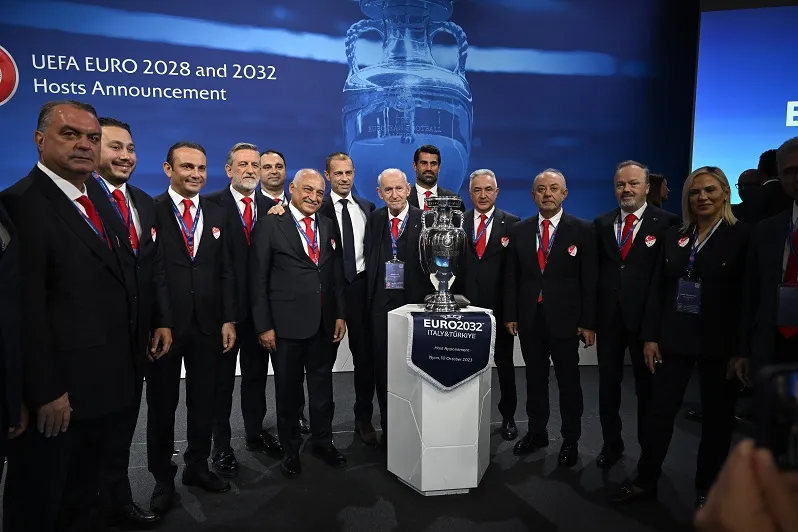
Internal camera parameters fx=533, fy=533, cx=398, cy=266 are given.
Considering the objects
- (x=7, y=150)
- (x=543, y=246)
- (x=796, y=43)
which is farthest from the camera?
(x=796, y=43)

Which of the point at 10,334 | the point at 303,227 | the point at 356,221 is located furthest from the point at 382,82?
the point at 10,334

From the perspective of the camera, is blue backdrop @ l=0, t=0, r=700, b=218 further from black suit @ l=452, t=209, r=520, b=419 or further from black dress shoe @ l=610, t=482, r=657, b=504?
black dress shoe @ l=610, t=482, r=657, b=504

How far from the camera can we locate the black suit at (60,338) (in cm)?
162

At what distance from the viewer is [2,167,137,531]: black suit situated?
1622mm

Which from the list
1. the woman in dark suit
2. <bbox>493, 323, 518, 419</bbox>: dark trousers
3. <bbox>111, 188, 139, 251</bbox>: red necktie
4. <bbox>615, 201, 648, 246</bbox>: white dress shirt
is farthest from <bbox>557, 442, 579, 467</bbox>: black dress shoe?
<bbox>111, 188, 139, 251</bbox>: red necktie

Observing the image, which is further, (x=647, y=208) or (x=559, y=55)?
(x=559, y=55)

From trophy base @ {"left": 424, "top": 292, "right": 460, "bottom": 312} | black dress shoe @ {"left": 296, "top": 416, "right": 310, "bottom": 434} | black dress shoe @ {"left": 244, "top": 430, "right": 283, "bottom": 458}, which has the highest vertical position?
trophy base @ {"left": 424, "top": 292, "right": 460, "bottom": 312}

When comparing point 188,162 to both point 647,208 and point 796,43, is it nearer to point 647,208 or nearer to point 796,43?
point 647,208

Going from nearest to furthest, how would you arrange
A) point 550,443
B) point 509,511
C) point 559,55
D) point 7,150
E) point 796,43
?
point 509,511, point 550,443, point 7,150, point 796,43, point 559,55

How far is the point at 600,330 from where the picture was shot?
3.09m

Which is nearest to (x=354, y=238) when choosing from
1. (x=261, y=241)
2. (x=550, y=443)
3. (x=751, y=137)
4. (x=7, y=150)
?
(x=261, y=241)

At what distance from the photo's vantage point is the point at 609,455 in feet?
10.2

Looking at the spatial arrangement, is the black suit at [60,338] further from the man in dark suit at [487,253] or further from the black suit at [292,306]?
the man in dark suit at [487,253]

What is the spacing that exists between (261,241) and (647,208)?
7.07 ft
